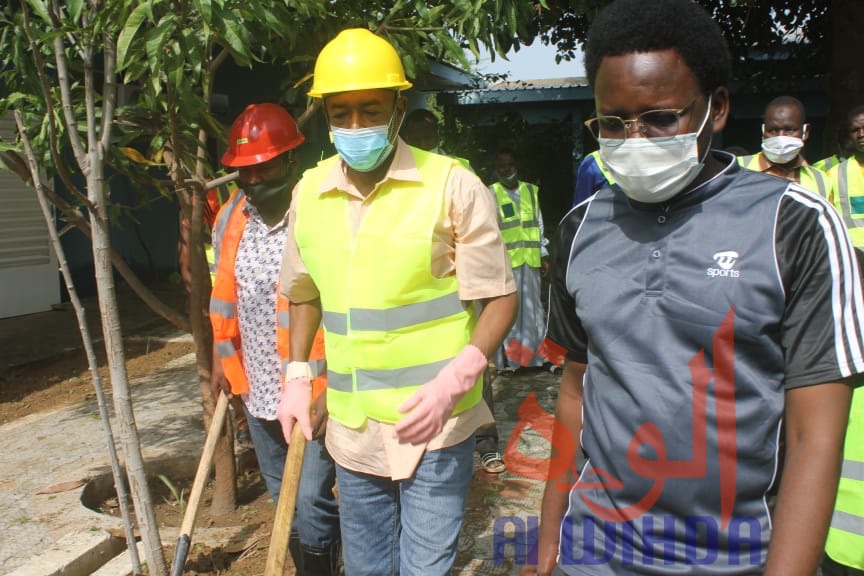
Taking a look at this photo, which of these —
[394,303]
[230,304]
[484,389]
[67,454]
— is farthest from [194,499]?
[67,454]

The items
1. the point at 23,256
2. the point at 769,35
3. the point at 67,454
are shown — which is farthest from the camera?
the point at 769,35

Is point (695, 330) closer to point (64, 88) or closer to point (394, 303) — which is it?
point (394, 303)

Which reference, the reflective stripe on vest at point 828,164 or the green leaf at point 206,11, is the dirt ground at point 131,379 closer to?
the green leaf at point 206,11

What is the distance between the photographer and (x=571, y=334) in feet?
5.52

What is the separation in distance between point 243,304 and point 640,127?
1.92 meters

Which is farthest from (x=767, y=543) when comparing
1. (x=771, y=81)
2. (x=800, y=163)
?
(x=771, y=81)

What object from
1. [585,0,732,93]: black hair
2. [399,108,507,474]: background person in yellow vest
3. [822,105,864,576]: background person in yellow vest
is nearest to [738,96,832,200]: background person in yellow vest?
[399,108,507,474]: background person in yellow vest

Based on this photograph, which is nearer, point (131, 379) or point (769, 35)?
point (131, 379)

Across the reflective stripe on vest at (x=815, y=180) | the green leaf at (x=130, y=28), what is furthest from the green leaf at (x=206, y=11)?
the reflective stripe on vest at (x=815, y=180)

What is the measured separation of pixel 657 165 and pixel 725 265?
0.74 ft

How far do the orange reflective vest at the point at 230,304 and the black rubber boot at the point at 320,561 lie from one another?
0.66 metres

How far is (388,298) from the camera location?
7.10ft

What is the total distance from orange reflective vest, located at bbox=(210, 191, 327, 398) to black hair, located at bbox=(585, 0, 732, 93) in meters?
1.78

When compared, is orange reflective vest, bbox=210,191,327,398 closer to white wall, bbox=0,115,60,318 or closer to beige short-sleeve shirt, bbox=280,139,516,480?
beige short-sleeve shirt, bbox=280,139,516,480
